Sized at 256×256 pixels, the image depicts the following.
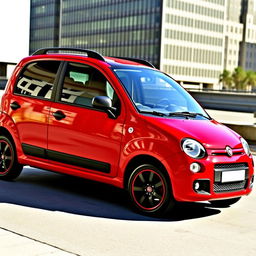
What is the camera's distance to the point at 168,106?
20.7 ft

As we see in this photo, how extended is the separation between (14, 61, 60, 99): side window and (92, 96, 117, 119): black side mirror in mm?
987

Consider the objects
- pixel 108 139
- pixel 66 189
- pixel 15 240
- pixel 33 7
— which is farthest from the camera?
pixel 33 7

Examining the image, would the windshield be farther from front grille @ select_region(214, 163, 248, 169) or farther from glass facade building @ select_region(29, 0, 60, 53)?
glass facade building @ select_region(29, 0, 60, 53)

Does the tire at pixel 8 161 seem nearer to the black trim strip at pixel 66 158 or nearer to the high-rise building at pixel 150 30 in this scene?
the black trim strip at pixel 66 158

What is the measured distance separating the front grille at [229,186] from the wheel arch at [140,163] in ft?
1.59

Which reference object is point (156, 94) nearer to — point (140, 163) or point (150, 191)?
point (140, 163)

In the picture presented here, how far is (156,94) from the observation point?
21.1 ft

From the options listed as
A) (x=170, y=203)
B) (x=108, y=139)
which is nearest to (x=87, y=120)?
(x=108, y=139)

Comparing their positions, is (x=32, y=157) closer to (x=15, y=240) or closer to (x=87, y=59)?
(x=87, y=59)

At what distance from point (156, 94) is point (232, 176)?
1373 millimetres

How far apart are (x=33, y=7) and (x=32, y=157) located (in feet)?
462

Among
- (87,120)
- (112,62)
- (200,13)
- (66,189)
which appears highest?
(200,13)

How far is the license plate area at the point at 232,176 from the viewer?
561 centimetres

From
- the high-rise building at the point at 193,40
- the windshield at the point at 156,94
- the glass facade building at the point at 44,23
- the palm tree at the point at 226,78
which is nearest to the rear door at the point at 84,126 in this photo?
the windshield at the point at 156,94
